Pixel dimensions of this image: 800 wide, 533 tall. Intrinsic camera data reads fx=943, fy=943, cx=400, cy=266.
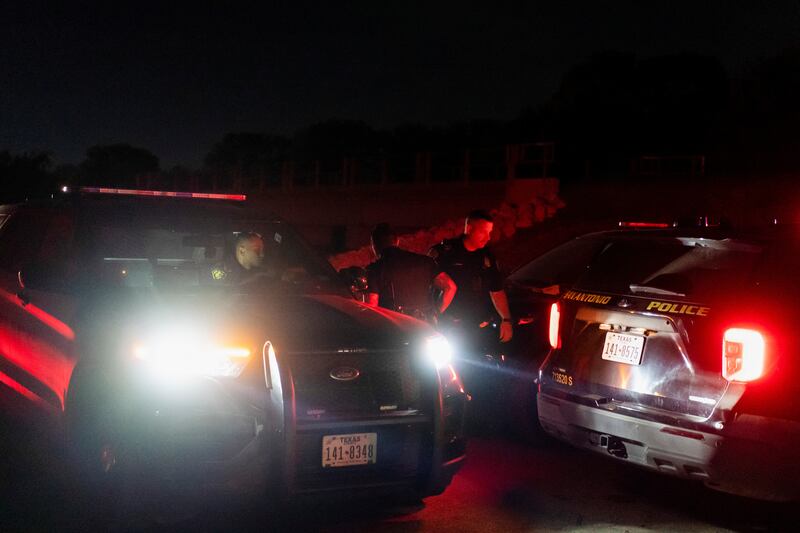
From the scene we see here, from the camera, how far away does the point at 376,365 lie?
4.79 m

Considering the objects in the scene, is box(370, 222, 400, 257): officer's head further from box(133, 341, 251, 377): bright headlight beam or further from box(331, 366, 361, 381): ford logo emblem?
box(133, 341, 251, 377): bright headlight beam

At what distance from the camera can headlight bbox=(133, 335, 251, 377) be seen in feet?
15.0

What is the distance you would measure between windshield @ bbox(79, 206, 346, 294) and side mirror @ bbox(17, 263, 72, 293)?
0.49 feet

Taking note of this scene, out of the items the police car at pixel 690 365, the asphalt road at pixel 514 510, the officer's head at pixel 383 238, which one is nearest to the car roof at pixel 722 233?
the police car at pixel 690 365

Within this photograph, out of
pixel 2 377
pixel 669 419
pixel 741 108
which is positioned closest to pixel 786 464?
pixel 669 419

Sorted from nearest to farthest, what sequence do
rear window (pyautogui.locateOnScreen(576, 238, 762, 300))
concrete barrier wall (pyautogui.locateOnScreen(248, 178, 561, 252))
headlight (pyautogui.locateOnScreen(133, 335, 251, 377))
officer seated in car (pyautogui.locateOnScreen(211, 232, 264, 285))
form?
headlight (pyautogui.locateOnScreen(133, 335, 251, 377)) → rear window (pyautogui.locateOnScreen(576, 238, 762, 300)) → officer seated in car (pyautogui.locateOnScreen(211, 232, 264, 285)) → concrete barrier wall (pyautogui.locateOnScreen(248, 178, 561, 252))

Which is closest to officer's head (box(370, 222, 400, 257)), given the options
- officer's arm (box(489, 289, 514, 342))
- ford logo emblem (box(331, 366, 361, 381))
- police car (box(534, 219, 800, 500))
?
officer's arm (box(489, 289, 514, 342))

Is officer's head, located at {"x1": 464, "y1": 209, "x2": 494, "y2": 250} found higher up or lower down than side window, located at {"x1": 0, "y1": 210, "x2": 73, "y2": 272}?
higher up

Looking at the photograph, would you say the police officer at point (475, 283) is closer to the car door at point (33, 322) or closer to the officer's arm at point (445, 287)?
the officer's arm at point (445, 287)

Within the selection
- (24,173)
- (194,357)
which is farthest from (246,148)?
(194,357)

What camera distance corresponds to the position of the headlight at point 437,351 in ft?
16.3

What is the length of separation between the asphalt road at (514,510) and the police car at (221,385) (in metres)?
0.26

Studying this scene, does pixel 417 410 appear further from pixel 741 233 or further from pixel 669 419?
pixel 741 233

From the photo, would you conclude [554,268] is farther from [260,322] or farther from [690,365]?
[260,322]
